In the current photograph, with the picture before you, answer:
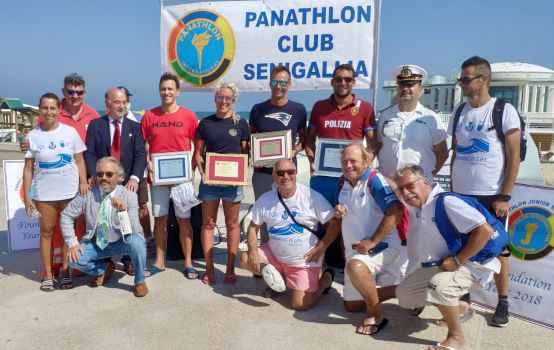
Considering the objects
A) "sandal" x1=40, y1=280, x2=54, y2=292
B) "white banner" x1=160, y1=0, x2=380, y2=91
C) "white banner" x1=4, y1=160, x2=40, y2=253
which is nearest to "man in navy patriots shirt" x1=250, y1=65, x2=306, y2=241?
"white banner" x1=160, y1=0, x2=380, y2=91

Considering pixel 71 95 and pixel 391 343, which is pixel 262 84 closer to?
pixel 71 95

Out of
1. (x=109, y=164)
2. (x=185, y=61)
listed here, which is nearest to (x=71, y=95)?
(x=109, y=164)

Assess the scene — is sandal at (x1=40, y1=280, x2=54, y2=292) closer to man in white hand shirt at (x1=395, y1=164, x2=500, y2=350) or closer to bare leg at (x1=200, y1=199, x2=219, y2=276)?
bare leg at (x1=200, y1=199, x2=219, y2=276)

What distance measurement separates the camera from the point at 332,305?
4.08 meters

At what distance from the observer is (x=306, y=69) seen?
233 inches

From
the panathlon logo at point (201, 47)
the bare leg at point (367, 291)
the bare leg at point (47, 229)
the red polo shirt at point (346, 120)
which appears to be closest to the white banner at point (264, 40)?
the panathlon logo at point (201, 47)

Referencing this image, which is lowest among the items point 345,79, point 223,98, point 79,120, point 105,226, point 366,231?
point 105,226

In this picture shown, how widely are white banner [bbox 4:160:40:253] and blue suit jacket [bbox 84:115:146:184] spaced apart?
1.83 metres

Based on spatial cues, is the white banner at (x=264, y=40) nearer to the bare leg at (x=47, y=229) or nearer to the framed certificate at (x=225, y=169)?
the framed certificate at (x=225, y=169)

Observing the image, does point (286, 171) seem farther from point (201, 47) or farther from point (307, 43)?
point (201, 47)

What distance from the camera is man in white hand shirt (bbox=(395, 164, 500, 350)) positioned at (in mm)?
3013

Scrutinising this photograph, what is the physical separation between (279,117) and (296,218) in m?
1.22

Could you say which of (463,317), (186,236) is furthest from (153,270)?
(463,317)

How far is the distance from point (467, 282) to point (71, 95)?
4.32 m
